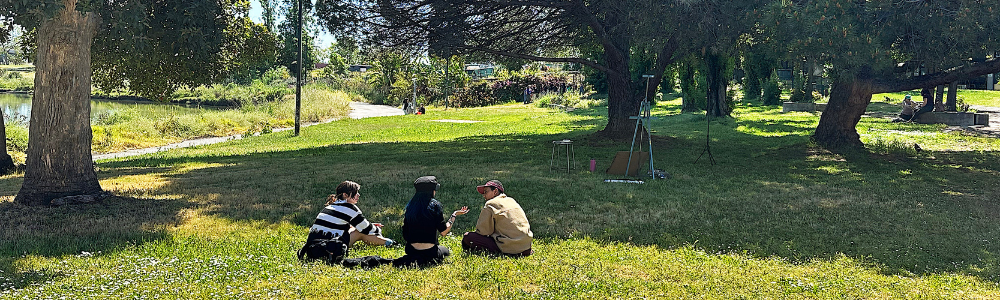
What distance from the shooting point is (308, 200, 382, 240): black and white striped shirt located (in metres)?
7.32

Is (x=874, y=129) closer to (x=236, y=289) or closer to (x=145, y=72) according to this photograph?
(x=145, y=72)

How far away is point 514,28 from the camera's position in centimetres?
2088

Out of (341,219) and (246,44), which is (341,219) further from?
(246,44)

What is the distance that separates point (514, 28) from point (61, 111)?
12284 millimetres

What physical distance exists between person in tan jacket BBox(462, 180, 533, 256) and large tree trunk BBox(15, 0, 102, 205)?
5.76 metres

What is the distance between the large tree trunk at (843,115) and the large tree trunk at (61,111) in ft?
44.9

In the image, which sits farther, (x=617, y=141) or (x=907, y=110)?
(x=907, y=110)

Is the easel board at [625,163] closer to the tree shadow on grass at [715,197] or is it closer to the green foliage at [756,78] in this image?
the tree shadow on grass at [715,197]

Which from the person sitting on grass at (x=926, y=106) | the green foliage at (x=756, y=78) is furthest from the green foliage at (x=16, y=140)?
the green foliage at (x=756, y=78)

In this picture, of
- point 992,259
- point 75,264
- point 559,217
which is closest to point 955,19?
point 992,259

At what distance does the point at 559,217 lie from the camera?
988cm

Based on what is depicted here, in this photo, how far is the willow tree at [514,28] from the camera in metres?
17.9

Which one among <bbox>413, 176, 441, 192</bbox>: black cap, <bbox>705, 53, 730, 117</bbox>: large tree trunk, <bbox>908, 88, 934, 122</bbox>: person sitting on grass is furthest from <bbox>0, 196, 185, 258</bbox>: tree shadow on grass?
<bbox>908, 88, 934, 122</bbox>: person sitting on grass

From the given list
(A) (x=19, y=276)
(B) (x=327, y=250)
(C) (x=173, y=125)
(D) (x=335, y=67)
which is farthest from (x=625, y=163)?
(D) (x=335, y=67)
